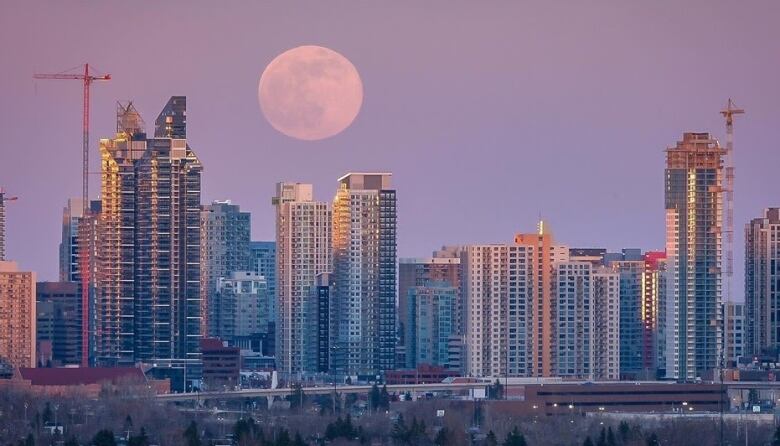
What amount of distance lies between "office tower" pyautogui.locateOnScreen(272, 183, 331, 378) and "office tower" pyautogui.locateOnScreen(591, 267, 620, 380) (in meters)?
10.5

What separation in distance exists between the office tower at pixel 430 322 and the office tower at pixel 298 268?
3770mm

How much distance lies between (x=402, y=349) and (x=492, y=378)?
1068cm

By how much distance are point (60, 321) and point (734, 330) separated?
25.0m

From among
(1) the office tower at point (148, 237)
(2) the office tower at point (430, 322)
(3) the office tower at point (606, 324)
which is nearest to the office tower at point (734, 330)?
(3) the office tower at point (606, 324)

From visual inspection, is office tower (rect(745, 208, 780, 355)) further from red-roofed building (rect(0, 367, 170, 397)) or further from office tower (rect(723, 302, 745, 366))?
red-roofed building (rect(0, 367, 170, 397))

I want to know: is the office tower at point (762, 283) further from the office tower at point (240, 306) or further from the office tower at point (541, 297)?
the office tower at point (240, 306)

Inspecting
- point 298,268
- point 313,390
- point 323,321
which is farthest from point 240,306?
point 313,390

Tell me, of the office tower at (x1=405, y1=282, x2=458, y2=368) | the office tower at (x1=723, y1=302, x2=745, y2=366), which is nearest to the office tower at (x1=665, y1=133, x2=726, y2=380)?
the office tower at (x1=723, y1=302, x2=745, y2=366)

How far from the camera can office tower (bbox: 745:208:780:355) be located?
9738cm

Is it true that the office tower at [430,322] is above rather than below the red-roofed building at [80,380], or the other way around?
above

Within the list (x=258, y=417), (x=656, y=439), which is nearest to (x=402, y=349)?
(x=258, y=417)

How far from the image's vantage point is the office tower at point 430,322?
324 ft

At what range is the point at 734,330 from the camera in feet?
320

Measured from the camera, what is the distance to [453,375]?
294 feet
